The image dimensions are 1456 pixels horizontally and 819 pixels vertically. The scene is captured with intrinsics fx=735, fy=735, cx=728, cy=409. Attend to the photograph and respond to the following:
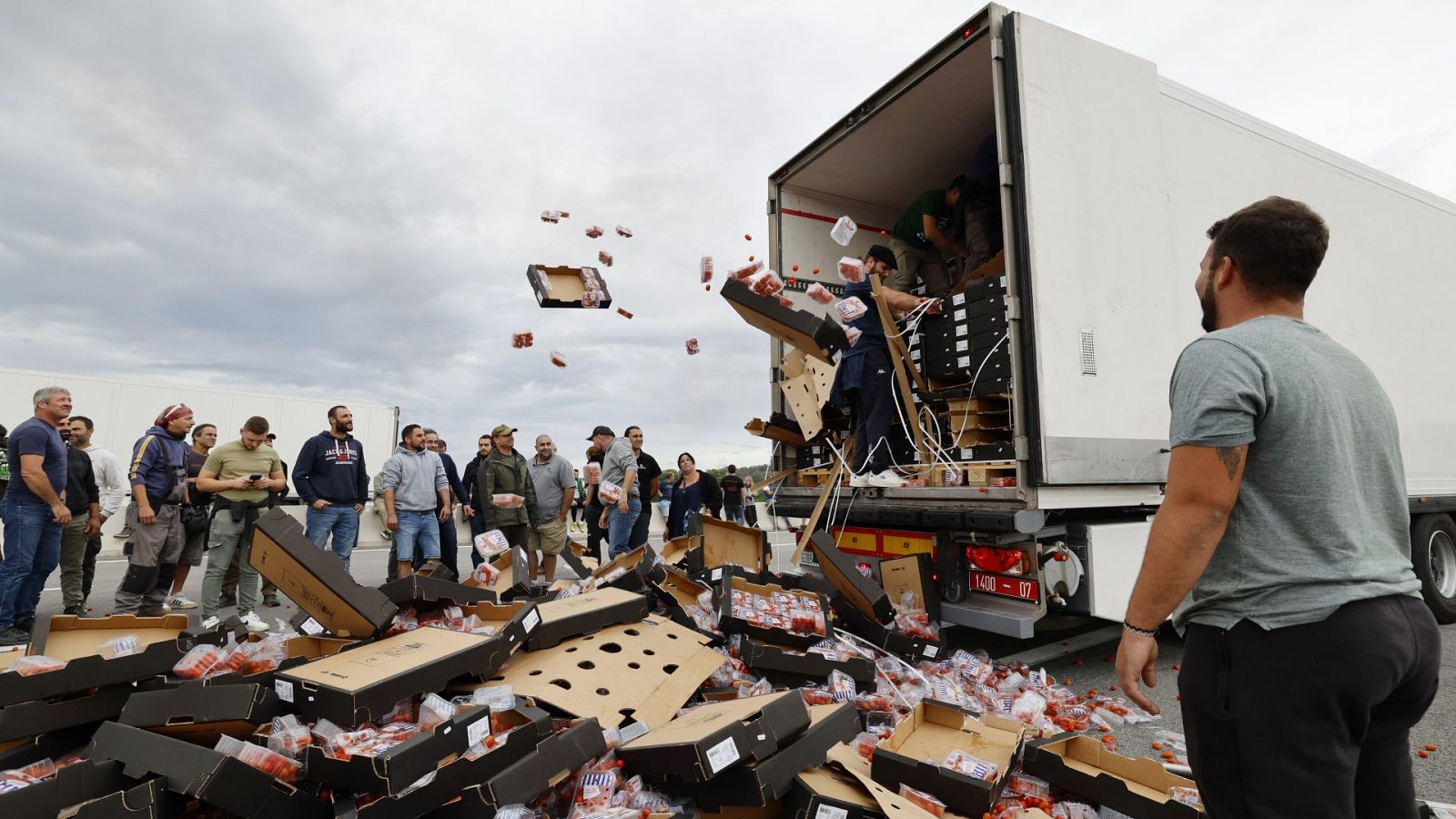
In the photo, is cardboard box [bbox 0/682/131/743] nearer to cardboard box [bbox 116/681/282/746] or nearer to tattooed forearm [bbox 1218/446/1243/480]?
cardboard box [bbox 116/681/282/746]

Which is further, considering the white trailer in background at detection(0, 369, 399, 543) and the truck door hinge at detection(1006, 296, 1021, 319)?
the white trailer in background at detection(0, 369, 399, 543)

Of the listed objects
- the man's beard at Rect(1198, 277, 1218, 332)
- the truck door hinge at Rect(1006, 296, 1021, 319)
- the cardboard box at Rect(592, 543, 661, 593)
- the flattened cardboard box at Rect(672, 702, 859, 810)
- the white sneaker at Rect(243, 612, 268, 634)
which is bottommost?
A: the white sneaker at Rect(243, 612, 268, 634)

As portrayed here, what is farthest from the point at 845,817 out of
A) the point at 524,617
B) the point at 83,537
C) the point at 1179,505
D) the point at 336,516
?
the point at 83,537

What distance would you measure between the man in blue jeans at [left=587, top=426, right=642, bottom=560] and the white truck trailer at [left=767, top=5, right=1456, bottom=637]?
103 inches

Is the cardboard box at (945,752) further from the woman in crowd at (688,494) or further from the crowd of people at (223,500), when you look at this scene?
the woman in crowd at (688,494)

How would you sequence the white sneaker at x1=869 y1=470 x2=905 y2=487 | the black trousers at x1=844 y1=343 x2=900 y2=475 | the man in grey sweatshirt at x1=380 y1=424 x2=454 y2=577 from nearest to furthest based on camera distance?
the white sneaker at x1=869 y1=470 x2=905 y2=487
the black trousers at x1=844 y1=343 x2=900 y2=475
the man in grey sweatshirt at x1=380 y1=424 x2=454 y2=577

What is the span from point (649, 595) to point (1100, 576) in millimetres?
2352

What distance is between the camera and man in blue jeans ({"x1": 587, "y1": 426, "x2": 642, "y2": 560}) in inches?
294

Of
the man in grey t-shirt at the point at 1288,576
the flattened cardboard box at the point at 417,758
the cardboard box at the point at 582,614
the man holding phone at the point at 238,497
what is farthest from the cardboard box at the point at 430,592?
the man holding phone at the point at 238,497

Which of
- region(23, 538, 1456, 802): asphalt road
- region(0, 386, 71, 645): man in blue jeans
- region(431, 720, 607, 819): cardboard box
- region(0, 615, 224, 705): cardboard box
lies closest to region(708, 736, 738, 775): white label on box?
region(431, 720, 607, 819): cardboard box

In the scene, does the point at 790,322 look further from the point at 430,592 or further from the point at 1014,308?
the point at 430,592

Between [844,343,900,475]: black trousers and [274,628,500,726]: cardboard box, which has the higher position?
[844,343,900,475]: black trousers

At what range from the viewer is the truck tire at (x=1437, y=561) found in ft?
18.3

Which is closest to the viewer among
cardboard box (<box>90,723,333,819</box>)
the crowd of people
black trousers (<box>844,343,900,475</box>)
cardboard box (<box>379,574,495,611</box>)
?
cardboard box (<box>90,723,333,819</box>)
